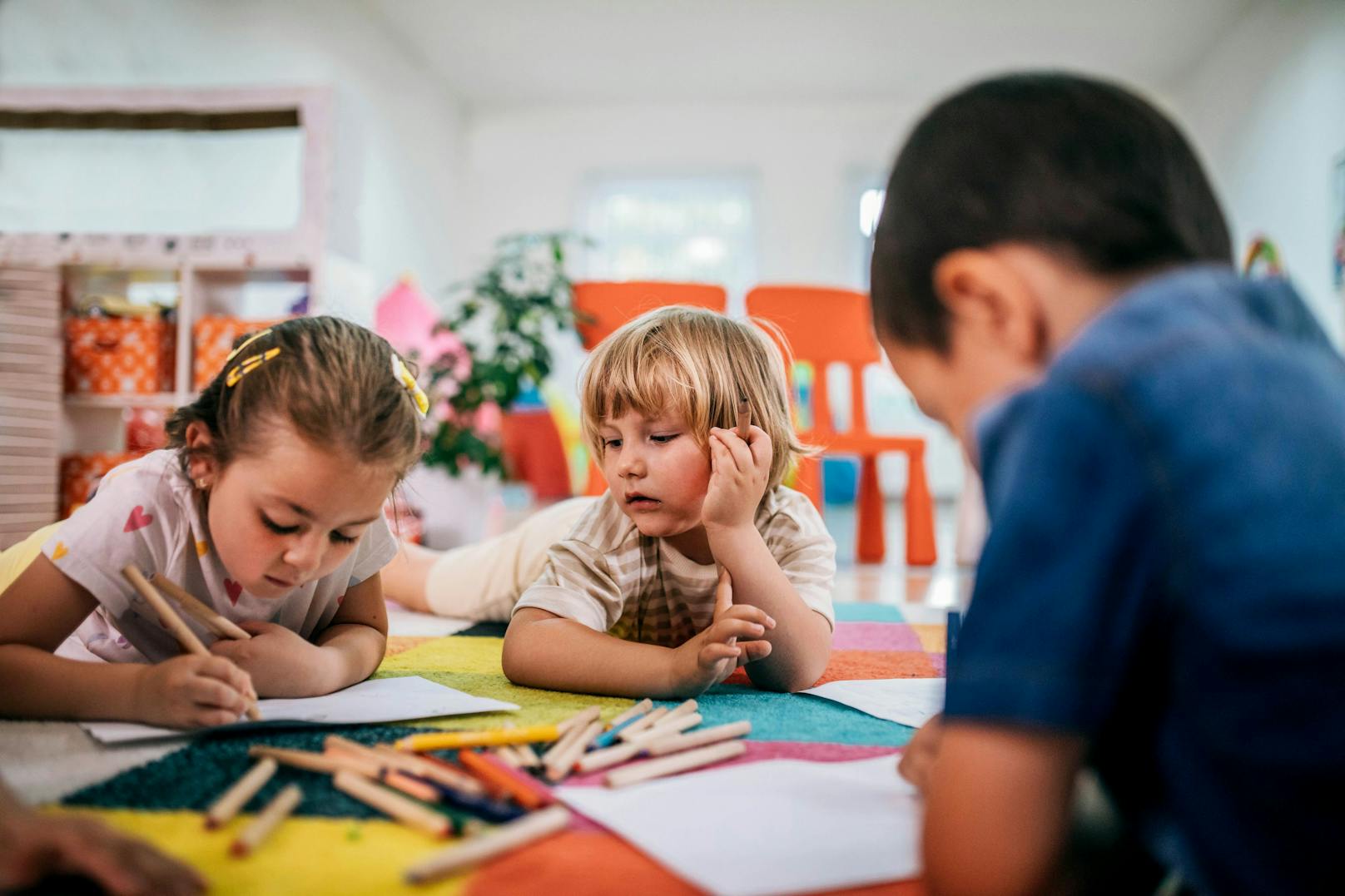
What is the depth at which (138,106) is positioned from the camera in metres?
2.98

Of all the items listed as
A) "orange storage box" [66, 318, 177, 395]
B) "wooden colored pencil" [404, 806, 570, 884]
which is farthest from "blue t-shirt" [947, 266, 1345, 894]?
"orange storage box" [66, 318, 177, 395]

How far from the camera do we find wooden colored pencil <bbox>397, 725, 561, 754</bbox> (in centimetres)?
81

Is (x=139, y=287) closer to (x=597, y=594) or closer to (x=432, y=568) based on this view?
(x=432, y=568)

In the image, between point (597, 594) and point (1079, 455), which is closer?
point (1079, 455)

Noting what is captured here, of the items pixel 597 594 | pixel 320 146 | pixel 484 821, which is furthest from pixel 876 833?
pixel 320 146

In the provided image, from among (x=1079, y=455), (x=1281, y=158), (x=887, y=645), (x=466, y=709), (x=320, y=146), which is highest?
(x=1281, y=158)

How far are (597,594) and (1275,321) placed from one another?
84 centimetres

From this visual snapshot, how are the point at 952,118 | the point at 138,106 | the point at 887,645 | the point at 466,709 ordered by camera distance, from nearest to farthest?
the point at 952,118
the point at 466,709
the point at 887,645
the point at 138,106

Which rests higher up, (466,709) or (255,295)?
(255,295)

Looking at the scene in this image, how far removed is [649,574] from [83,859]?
827 mm

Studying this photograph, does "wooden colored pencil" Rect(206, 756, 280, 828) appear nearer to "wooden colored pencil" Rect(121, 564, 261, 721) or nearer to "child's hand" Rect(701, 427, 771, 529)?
"wooden colored pencil" Rect(121, 564, 261, 721)

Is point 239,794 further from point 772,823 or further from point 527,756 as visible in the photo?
point 772,823

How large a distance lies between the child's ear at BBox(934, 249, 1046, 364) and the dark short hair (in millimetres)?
11

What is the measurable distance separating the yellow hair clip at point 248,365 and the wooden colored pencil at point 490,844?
51cm
